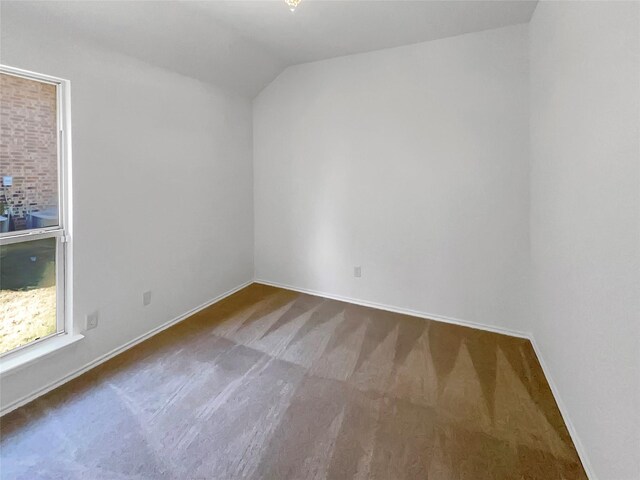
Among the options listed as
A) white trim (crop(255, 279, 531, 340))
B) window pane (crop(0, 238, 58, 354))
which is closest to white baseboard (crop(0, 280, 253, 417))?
window pane (crop(0, 238, 58, 354))

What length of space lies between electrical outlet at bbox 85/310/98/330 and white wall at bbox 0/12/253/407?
47 mm

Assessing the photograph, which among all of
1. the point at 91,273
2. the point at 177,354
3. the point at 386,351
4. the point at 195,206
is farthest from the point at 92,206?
the point at 386,351

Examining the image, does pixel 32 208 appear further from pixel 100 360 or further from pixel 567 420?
pixel 567 420

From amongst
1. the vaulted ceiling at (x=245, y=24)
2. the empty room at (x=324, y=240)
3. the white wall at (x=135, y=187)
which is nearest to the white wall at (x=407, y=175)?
the empty room at (x=324, y=240)

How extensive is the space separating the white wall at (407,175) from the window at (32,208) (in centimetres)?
220

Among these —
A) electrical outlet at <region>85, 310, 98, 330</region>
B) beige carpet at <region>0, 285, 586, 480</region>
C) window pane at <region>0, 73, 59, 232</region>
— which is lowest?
beige carpet at <region>0, 285, 586, 480</region>

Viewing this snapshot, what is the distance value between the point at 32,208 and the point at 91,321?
861 mm

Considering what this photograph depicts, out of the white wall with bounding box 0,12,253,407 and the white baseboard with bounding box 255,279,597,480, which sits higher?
the white wall with bounding box 0,12,253,407

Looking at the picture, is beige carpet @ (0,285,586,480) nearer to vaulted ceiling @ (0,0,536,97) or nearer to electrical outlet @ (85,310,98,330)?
electrical outlet @ (85,310,98,330)

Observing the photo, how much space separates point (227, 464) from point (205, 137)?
2856 mm

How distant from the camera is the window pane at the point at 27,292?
1916mm

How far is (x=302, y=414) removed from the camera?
72.2 inches

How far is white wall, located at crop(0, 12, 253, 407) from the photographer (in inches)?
81.2

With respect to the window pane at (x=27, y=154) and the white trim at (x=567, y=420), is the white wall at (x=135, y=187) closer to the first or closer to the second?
the window pane at (x=27, y=154)
